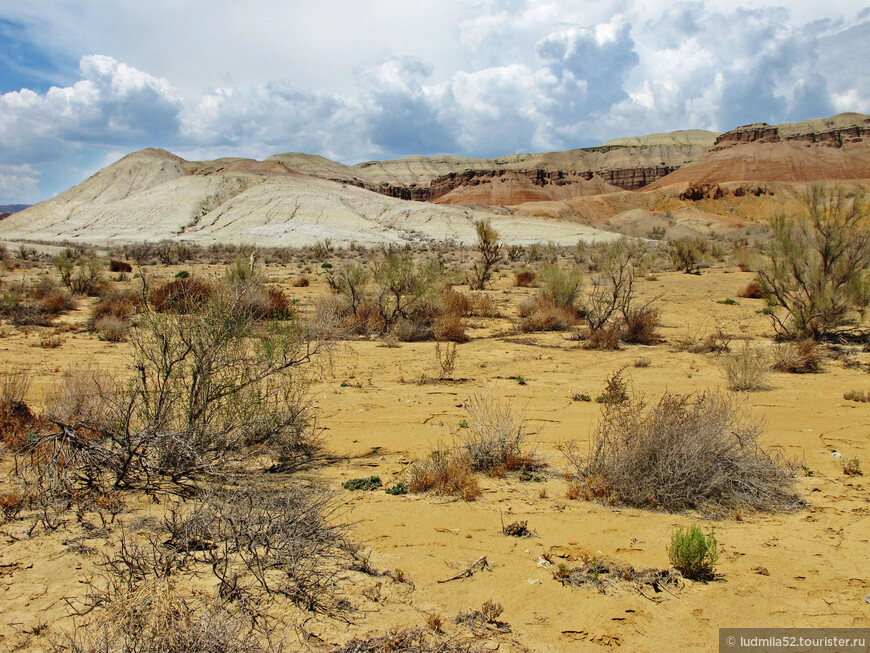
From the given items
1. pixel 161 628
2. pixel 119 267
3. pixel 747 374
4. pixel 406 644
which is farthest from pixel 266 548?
pixel 119 267

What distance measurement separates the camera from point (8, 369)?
873 centimetres

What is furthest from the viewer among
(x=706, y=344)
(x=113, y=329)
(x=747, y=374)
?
(x=113, y=329)

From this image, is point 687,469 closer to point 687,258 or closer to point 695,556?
point 695,556

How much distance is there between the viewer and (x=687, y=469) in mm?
4574

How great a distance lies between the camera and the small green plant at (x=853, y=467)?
5.17 m

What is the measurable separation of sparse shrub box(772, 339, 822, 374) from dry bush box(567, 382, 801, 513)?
550 centimetres

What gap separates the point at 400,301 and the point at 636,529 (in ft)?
33.0

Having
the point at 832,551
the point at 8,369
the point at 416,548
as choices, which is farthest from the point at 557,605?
the point at 8,369

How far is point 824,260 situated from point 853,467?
7.56 metres

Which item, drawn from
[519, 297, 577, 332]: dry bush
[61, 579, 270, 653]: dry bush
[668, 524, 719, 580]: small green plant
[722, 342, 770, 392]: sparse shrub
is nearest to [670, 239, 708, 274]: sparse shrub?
[519, 297, 577, 332]: dry bush

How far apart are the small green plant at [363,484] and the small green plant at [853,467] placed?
14.5 ft

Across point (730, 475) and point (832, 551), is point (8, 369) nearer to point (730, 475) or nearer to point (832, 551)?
point (730, 475)

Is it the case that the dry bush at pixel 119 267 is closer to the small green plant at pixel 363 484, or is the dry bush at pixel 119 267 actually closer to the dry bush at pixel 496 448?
the small green plant at pixel 363 484

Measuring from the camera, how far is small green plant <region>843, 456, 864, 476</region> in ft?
17.0
